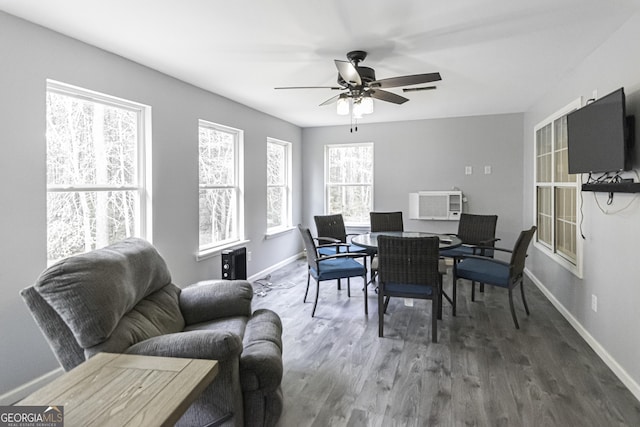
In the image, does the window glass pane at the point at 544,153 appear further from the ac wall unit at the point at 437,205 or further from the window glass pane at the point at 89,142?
the window glass pane at the point at 89,142

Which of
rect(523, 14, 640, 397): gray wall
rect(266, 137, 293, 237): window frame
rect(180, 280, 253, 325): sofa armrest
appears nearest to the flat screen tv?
rect(523, 14, 640, 397): gray wall

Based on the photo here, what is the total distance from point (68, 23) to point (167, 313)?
2.02 metres

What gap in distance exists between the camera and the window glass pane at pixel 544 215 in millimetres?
4328

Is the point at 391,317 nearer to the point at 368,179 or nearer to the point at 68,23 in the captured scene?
the point at 368,179

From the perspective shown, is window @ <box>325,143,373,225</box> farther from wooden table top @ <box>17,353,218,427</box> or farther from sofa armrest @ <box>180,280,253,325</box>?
wooden table top @ <box>17,353,218,427</box>

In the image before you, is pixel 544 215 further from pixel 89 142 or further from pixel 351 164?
pixel 89 142

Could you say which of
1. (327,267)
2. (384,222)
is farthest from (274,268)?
(327,267)

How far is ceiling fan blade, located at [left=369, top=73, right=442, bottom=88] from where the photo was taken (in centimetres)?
263

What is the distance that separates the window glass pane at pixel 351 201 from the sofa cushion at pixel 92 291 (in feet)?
15.6

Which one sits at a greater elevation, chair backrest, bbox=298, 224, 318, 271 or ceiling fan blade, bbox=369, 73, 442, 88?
ceiling fan blade, bbox=369, 73, 442, 88

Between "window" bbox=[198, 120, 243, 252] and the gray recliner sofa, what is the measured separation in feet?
6.34

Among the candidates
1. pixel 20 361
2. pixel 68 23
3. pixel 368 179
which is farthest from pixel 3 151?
pixel 368 179

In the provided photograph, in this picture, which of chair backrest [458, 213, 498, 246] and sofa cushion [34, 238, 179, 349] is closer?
sofa cushion [34, 238, 179, 349]

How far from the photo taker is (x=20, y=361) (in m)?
2.28
